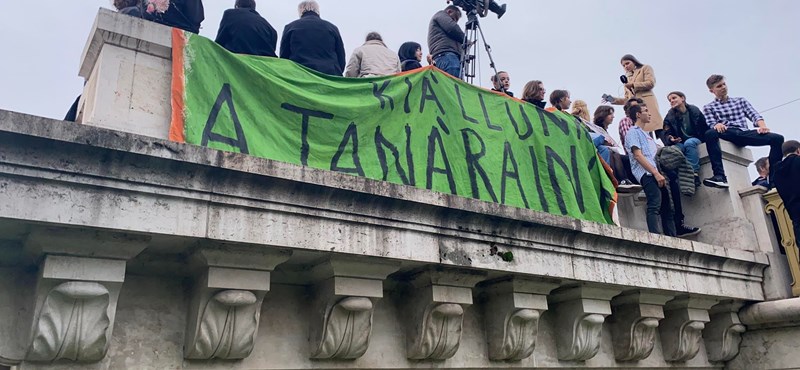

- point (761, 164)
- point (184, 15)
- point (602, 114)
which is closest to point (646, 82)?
point (602, 114)

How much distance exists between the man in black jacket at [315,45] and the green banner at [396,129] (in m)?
0.86

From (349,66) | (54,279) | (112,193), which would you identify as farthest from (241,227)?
(349,66)

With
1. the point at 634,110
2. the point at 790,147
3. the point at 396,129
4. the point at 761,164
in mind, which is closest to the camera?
the point at 396,129

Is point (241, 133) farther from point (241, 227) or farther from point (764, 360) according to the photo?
point (764, 360)

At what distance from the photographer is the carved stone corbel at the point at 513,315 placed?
17.8 feet

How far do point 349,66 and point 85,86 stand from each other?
A: 146 inches

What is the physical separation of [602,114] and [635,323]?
3.49 m

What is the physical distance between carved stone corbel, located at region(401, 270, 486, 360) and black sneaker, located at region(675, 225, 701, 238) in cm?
388

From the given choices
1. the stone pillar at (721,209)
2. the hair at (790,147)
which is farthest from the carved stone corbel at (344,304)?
the hair at (790,147)

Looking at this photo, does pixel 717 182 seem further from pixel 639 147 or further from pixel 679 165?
pixel 639 147

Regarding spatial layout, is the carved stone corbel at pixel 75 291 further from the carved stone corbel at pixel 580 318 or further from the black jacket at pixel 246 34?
Result: the carved stone corbel at pixel 580 318

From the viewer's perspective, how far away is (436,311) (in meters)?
4.98

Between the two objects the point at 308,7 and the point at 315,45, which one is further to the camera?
the point at 308,7

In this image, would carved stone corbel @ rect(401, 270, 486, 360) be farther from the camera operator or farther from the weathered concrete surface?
the camera operator
